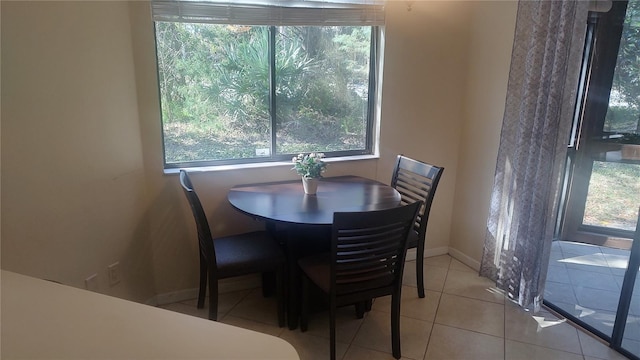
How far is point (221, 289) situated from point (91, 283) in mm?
901

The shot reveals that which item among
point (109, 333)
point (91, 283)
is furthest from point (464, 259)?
point (109, 333)

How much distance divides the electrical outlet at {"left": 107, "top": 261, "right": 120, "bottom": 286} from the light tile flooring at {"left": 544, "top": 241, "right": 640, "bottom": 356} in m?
2.72

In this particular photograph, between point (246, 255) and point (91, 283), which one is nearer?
point (91, 283)

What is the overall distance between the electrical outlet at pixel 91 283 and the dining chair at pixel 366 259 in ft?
3.69

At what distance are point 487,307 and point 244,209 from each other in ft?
5.68

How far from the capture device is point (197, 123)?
269cm

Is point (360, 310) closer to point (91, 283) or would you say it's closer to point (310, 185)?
point (310, 185)

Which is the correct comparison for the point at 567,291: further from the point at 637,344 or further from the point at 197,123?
the point at 197,123

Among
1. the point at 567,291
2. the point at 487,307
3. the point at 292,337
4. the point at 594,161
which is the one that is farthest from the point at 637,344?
the point at 292,337

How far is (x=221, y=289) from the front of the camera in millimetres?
2885

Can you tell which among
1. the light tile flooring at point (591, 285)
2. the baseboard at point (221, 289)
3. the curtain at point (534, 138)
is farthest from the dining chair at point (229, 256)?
the light tile flooring at point (591, 285)

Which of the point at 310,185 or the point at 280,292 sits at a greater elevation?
the point at 310,185

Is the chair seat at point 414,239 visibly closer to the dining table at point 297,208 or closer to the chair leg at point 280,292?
the dining table at point 297,208

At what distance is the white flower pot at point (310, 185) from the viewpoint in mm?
2539
